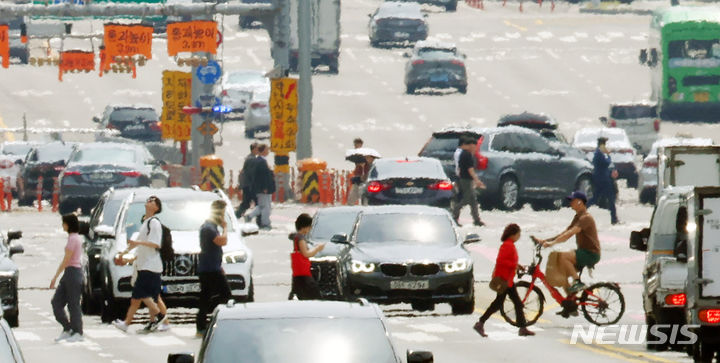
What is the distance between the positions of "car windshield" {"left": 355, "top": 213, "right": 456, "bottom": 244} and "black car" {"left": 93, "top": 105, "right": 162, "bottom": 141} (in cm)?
3750

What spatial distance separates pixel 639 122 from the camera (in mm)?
59094

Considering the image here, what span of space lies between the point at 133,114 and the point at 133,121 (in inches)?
9.7

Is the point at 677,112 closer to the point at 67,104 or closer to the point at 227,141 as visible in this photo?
the point at 227,141

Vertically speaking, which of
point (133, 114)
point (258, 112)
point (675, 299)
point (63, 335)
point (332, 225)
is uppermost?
point (675, 299)

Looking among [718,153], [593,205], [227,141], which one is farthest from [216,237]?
[227,141]

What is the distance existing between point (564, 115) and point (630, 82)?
9034 mm

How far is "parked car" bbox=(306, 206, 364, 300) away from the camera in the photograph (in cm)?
2641

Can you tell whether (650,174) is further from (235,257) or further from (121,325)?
(121,325)

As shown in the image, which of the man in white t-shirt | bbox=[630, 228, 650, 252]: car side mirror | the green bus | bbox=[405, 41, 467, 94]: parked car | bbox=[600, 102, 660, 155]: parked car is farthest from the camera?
bbox=[405, 41, 467, 94]: parked car

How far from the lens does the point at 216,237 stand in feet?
73.6

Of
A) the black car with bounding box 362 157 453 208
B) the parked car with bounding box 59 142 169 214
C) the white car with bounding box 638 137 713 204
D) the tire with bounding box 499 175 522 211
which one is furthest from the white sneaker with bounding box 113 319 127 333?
the white car with bounding box 638 137 713 204

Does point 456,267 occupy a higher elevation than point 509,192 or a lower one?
higher

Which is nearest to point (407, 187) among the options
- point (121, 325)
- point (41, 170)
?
point (41, 170)

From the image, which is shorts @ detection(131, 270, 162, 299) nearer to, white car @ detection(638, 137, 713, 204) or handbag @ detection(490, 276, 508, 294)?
handbag @ detection(490, 276, 508, 294)
